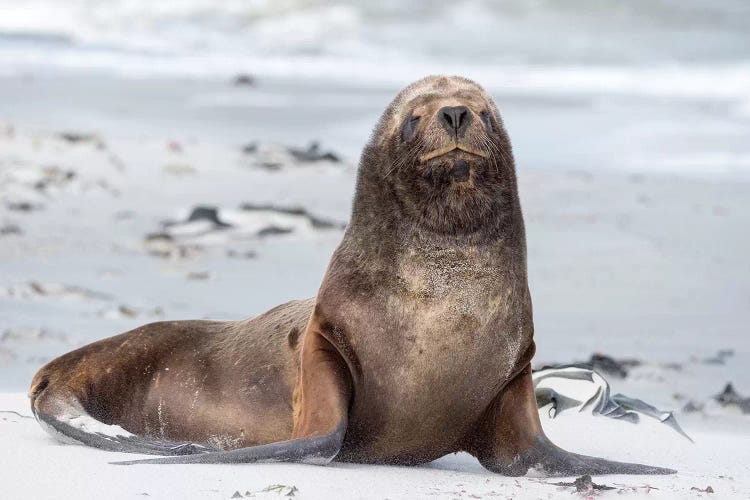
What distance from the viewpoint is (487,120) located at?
457cm

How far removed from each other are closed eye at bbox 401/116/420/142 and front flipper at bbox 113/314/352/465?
669 millimetres

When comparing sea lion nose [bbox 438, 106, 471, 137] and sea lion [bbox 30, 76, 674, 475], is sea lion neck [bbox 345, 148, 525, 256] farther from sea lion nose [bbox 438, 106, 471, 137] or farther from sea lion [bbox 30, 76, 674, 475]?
sea lion nose [bbox 438, 106, 471, 137]

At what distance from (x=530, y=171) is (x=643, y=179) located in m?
1.16

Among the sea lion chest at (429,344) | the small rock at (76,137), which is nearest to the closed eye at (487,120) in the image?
the sea lion chest at (429,344)

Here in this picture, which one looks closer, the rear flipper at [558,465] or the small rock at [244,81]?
the rear flipper at [558,465]

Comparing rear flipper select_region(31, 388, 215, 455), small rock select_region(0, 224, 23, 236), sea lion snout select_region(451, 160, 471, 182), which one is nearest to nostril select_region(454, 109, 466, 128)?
sea lion snout select_region(451, 160, 471, 182)

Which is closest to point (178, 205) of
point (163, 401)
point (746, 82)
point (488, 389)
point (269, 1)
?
point (163, 401)

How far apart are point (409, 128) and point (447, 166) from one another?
244 mm

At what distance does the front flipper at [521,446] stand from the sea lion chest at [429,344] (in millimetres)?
63

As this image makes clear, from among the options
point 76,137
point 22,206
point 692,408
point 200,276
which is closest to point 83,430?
point 692,408

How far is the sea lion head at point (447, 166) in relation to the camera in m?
4.34

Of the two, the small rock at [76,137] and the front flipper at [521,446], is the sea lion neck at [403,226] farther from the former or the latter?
the small rock at [76,137]

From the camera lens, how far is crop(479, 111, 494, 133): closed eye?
4531mm

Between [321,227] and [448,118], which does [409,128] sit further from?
[321,227]
